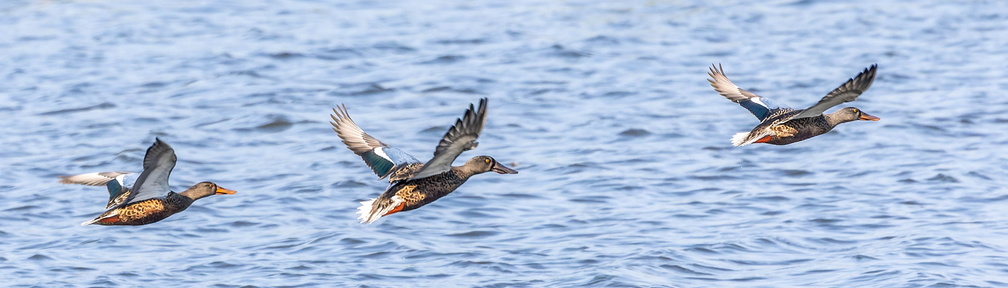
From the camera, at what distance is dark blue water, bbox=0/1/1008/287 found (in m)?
13.3

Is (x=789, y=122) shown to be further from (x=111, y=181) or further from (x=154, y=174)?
(x=111, y=181)

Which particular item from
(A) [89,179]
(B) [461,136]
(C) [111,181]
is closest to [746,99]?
(B) [461,136]

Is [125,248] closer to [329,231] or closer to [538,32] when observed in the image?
[329,231]

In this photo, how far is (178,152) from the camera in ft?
55.8

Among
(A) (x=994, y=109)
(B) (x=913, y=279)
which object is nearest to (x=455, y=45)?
(A) (x=994, y=109)

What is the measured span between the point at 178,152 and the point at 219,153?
464mm

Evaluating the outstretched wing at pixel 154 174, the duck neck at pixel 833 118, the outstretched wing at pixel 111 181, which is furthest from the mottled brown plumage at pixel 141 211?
the duck neck at pixel 833 118

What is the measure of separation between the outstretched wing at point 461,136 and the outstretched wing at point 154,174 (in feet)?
5.13

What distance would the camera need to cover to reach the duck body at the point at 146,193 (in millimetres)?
9023

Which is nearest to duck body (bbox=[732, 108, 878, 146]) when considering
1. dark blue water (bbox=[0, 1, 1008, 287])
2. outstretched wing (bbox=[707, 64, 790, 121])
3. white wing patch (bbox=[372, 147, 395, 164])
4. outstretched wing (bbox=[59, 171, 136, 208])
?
outstretched wing (bbox=[707, 64, 790, 121])

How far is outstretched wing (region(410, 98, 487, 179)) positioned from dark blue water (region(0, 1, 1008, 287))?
14.3 ft

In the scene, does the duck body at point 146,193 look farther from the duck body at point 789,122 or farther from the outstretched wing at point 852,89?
the outstretched wing at point 852,89

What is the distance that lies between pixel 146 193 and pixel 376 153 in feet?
5.52

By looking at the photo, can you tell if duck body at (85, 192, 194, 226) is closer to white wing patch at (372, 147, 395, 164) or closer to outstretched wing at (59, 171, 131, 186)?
outstretched wing at (59, 171, 131, 186)
